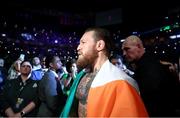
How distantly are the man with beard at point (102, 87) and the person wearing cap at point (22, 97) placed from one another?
69.1 inches

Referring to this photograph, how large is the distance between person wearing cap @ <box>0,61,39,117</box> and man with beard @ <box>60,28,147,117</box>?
1.75 m

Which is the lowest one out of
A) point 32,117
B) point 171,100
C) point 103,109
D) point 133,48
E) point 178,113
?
point 32,117

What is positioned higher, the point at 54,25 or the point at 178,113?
the point at 54,25

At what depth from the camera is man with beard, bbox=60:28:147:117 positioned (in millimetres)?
1975

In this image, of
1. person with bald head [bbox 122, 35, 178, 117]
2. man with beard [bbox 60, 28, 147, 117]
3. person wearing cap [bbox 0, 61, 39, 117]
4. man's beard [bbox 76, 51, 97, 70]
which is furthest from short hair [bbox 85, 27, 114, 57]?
person wearing cap [bbox 0, 61, 39, 117]

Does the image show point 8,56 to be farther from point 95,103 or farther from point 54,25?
point 95,103

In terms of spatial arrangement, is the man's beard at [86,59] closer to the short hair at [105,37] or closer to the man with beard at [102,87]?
the man with beard at [102,87]

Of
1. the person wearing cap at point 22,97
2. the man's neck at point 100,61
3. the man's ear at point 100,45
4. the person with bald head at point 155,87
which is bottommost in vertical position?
the person wearing cap at point 22,97

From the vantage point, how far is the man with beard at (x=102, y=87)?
197cm

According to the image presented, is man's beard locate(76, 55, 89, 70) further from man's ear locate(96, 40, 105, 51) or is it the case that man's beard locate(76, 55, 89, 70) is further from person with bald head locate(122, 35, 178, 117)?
person with bald head locate(122, 35, 178, 117)

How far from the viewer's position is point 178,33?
12711mm

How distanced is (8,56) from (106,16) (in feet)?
10.6

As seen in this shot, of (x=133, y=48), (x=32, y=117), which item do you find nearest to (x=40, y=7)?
(x=32, y=117)

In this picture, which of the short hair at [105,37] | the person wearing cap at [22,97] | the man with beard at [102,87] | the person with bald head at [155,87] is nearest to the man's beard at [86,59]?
the man with beard at [102,87]
